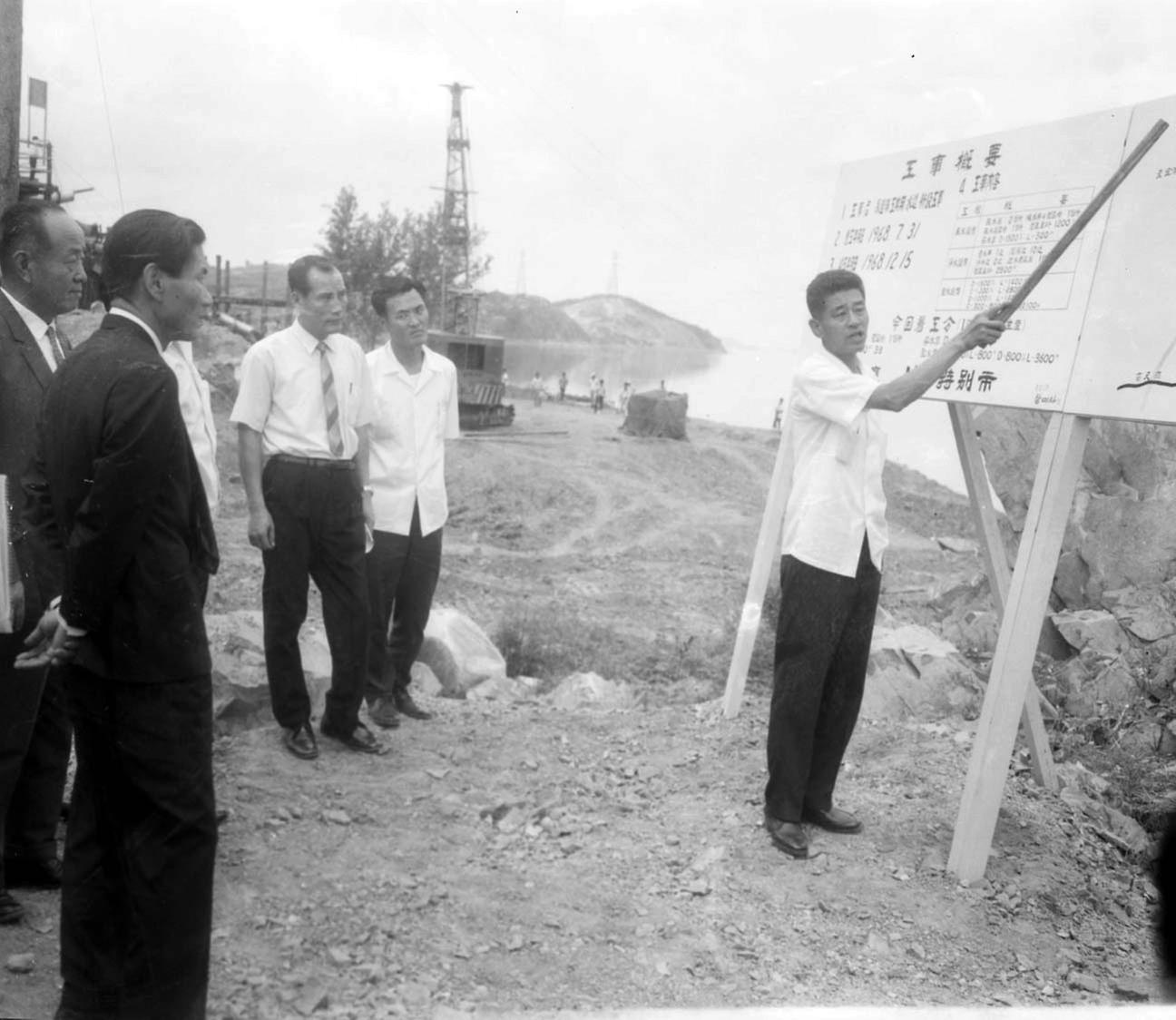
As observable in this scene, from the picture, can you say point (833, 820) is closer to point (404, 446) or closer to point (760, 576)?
point (760, 576)

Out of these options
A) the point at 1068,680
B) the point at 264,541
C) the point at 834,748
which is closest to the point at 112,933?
the point at 264,541

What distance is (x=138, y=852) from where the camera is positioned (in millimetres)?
2283

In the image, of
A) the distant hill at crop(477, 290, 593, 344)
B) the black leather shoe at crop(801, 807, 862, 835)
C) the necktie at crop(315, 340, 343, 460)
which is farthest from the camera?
the distant hill at crop(477, 290, 593, 344)

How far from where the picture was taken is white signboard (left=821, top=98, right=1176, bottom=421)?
3.04 metres

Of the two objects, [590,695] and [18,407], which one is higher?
[18,407]

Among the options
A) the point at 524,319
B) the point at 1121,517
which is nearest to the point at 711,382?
the point at 524,319

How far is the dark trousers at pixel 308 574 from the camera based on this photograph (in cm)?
389

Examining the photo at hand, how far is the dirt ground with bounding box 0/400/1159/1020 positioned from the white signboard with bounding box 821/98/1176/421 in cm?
158

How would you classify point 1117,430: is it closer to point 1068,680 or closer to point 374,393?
point 1068,680

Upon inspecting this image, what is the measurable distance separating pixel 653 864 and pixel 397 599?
181 cm

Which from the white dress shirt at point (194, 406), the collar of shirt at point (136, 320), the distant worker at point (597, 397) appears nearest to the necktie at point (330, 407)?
the white dress shirt at point (194, 406)

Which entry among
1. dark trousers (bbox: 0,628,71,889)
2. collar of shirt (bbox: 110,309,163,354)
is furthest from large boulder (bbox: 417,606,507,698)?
collar of shirt (bbox: 110,309,163,354)

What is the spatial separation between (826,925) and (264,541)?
2.27 metres

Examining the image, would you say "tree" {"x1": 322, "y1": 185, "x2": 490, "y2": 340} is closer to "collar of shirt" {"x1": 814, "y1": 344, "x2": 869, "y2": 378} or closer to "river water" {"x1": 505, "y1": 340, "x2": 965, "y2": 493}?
"river water" {"x1": 505, "y1": 340, "x2": 965, "y2": 493}
